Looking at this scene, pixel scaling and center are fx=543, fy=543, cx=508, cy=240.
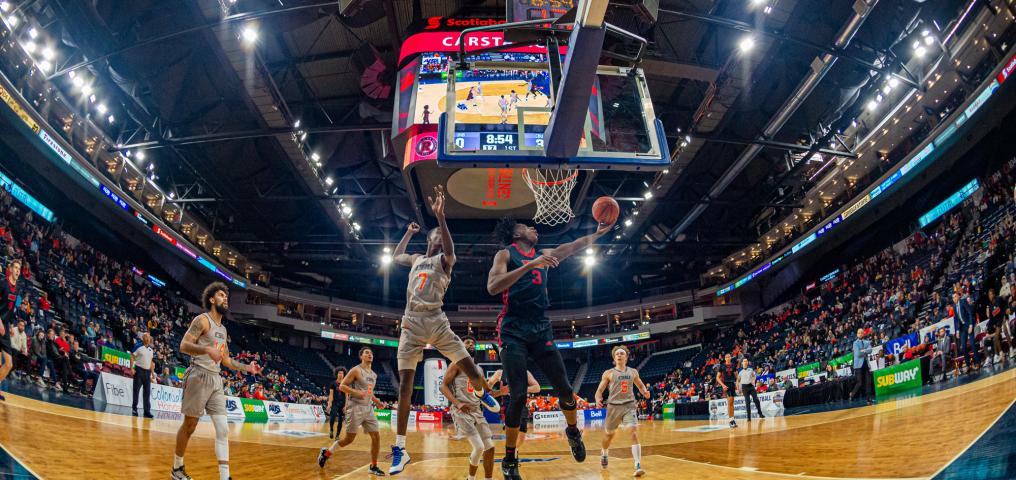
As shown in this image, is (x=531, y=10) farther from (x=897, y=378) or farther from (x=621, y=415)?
(x=897, y=378)

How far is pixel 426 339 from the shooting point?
5.30 meters

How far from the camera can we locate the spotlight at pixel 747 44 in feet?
44.7

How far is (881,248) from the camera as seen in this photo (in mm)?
24531

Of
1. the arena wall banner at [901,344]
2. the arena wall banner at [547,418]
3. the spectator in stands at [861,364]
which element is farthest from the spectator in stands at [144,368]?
the arena wall banner at [901,344]

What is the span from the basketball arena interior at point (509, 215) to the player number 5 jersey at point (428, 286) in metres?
0.03

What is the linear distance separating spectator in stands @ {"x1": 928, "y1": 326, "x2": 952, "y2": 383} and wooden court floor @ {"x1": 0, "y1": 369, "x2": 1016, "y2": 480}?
18.5ft

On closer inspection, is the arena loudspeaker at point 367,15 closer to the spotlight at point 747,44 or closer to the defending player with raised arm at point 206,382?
the spotlight at point 747,44

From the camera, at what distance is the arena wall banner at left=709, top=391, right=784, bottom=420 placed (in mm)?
18234

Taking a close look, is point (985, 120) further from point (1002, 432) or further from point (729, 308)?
point (729, 308)

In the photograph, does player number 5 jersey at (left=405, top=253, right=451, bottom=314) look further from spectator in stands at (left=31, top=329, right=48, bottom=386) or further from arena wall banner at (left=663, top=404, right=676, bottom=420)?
arena wall banner at (left=663, top=404, right=676, bottom=420)

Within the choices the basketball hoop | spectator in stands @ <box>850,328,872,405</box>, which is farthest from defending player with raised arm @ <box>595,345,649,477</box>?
spectator in stands @ <box>850,328,872,405</box>

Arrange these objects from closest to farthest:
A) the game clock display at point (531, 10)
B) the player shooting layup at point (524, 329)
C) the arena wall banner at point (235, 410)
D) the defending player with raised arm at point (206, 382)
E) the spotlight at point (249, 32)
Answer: the defending player with raised arm at point (206, 382) → the player shooting layup at point (524, 329) → the game clock display at point (531, 10) → the spotlight at point (249, 32) → the arena wall banner at point (235, 410)

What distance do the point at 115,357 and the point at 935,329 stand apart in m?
23.7

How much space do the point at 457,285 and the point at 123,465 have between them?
38.1 metres
